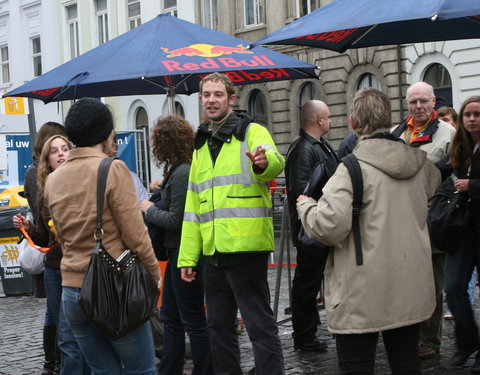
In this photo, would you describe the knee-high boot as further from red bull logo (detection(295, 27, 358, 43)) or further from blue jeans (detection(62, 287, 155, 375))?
red bull logo (detection(295, 27, 358, 43))

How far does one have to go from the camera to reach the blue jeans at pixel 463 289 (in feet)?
20.0

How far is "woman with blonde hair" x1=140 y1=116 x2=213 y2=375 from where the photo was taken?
593 cm

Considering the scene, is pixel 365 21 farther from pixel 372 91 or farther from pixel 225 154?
pixel 225 154

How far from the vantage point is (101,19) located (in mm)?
34344

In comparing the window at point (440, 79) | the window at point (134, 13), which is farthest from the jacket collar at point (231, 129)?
the window at point (134, 13)

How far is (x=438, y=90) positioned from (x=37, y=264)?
1723cm

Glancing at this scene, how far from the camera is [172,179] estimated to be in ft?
19.7

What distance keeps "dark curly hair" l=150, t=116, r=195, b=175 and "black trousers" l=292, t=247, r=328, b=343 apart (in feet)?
4.97

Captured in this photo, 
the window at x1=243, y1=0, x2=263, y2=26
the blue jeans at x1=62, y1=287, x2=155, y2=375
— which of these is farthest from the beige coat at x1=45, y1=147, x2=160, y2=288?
the window at x1=243, y1=0, x2=263, y2=26

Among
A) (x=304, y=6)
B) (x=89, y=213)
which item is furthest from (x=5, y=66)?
(x=89, y=213)

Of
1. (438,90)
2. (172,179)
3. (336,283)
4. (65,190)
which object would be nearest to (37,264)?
(172,179)

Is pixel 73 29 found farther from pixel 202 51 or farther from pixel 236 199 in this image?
pixel 236 199

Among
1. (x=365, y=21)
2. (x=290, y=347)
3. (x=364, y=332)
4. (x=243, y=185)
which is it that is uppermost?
(x=365, y=21)

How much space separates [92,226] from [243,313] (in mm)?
1288
